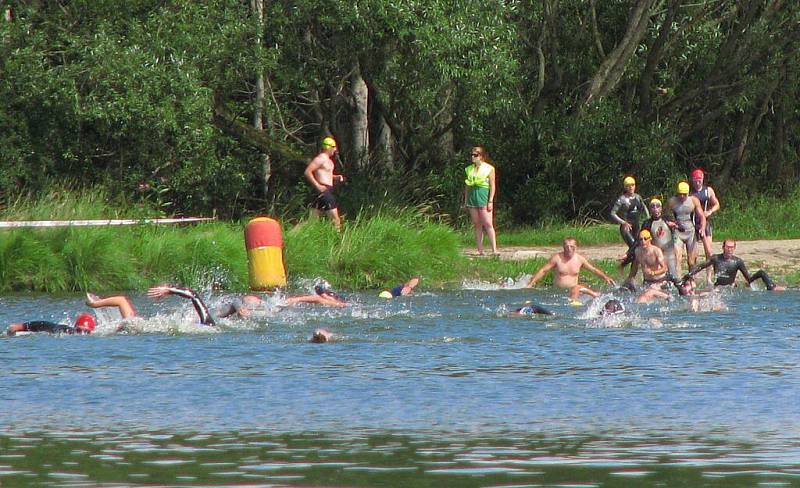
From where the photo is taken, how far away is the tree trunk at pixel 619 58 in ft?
98.2

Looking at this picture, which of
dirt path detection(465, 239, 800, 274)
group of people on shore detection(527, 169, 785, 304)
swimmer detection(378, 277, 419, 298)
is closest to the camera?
swimmer detection(378, 277, 419, 298)

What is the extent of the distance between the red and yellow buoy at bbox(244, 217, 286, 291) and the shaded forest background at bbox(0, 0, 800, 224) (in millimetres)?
5722

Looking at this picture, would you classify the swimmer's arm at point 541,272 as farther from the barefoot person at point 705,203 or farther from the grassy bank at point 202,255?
the barefoot person at point 705,203

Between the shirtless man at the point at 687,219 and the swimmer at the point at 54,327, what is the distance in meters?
9.39

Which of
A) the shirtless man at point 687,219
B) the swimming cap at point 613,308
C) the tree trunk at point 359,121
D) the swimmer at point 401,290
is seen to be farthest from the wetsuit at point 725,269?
the tree trunk at point 359,121

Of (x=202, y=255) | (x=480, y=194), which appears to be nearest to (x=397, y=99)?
(x=480, y=194)

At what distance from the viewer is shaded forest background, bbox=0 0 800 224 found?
83.2 feet

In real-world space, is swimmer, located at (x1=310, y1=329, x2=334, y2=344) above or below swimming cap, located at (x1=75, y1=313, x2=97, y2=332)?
below

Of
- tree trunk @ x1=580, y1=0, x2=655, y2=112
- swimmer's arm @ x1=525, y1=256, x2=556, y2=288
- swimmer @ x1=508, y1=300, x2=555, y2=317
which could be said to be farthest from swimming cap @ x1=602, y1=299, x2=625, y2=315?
tree trunk @ x1=580, y1=0, x2=655, y2=112

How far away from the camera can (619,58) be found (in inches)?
1187

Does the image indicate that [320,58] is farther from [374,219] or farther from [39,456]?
[39,456]

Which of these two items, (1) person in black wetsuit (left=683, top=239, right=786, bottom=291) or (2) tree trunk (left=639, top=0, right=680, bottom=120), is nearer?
(1) person in black wetsuit (left=683, top=239, right=786, bottom=291)

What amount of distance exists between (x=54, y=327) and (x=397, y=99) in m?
13.7

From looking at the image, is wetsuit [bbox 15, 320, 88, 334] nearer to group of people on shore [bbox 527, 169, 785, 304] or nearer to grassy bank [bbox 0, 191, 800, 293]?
grassy bank [bbox 0, 191, 800, 293]
